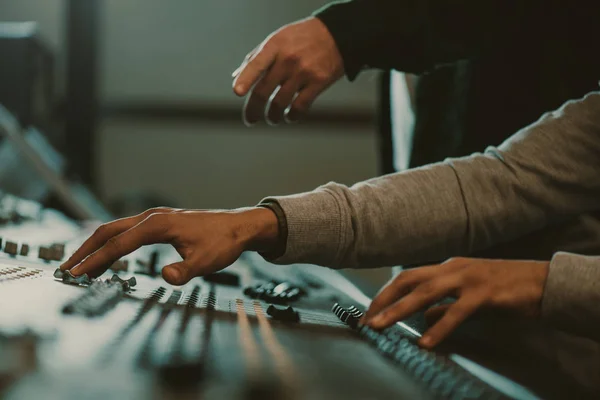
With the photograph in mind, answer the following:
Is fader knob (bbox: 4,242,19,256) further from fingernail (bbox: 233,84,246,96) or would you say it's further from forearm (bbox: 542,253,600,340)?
forearm (bbox: 542,253,600,340)

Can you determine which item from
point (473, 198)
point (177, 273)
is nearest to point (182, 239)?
point (177, 273)

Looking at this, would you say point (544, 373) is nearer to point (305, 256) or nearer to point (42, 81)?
point (305, 256)

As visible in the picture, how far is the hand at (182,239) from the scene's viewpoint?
0.77 metres

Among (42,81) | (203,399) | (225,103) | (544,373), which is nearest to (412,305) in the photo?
(544,373)

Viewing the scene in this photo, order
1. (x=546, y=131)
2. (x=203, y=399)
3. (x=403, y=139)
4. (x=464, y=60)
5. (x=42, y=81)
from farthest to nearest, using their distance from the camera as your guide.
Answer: (x=42, y=81)
(x=403, y=139)
(x=464, y=60)
(x=546, y=131)
(x=203, y=399)

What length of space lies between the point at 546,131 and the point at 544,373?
0.50m

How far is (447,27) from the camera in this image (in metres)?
1.20

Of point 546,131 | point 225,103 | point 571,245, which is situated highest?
point 546,131

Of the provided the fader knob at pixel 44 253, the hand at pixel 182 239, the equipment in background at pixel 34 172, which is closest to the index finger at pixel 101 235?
the hand at pixel 182 239

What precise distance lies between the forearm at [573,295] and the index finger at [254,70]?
18.2 inches

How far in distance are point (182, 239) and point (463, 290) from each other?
1.04ft

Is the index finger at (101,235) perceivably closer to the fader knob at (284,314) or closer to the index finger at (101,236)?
the index finger at (101,236)

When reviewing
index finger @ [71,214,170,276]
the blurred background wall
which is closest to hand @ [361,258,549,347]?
index finger @ [71,214,170,276]

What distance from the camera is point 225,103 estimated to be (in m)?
4.50
